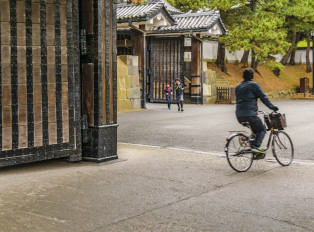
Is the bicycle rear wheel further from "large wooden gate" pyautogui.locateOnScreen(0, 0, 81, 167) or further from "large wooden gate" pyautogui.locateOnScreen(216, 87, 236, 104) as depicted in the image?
"large wooden gate" pyautogui.locateOnScreen(216, 87, 236, 104)

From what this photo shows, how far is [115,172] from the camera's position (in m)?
8.49

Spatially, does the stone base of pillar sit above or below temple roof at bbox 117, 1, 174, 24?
below

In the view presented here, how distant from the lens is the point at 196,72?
88.3 feet

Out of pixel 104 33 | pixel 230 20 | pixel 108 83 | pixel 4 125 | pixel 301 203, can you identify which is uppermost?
pixel 230 20

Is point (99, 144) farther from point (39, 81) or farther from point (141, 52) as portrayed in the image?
point (141, 52)

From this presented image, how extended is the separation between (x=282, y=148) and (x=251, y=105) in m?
1.16

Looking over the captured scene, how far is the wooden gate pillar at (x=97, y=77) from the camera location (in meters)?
9.20

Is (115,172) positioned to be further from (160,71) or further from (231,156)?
(160,71)

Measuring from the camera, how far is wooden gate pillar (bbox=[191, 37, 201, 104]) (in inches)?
1045

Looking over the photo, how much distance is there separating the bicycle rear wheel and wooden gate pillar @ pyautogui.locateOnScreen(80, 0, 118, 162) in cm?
243

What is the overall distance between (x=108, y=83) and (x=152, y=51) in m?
17.9

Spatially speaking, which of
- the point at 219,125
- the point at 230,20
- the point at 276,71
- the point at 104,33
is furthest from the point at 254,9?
the point at 104,33

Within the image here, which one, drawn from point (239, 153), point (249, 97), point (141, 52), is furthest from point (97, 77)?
point (141, 52)

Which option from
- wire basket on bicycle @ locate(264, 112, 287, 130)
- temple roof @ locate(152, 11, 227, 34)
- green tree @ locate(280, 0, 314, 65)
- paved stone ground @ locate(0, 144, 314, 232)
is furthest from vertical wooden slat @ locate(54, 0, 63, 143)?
green tree @ locate(280, 0, 314, 65)
